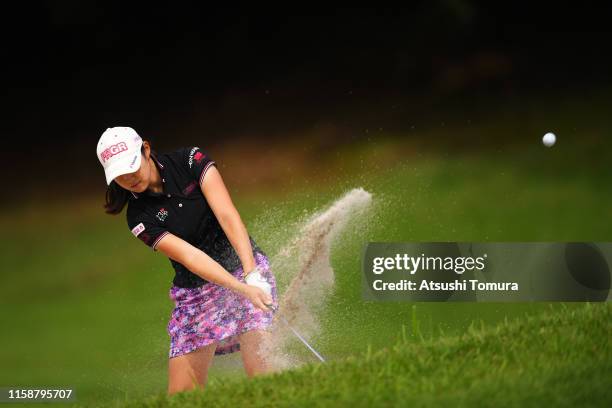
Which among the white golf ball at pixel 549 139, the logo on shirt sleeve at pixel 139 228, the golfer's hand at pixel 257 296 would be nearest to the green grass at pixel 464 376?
the golfer's hand at pixel 257 296

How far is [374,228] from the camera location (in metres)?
5.46

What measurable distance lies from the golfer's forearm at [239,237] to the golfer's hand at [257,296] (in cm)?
12

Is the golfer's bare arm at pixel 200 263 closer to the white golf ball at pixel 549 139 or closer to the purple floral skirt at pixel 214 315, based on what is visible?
the purple floral skirt at pixel 214 315

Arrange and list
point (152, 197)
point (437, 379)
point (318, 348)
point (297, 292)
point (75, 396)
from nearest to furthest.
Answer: point (437, 379), point (152, 197), point (297, 292), point (318, 348), point (75, 396)

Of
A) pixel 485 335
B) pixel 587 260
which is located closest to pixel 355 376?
pixel 485 335

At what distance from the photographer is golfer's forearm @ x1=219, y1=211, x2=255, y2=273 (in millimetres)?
3902

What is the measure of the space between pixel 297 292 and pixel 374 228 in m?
0.85

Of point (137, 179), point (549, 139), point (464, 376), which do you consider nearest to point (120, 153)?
point (137, 179)

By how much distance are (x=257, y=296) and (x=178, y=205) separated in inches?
21.9

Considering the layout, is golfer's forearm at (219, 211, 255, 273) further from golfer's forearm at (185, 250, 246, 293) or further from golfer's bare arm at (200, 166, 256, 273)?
golfer's forearm at (185, 250, 246, 293)

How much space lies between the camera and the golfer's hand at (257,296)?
3.81m

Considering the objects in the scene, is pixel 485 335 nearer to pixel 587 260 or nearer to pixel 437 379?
pixel 437 379

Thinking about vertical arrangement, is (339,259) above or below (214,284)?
above

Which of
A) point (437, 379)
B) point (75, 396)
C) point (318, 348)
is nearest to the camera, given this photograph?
point (437, 379)
